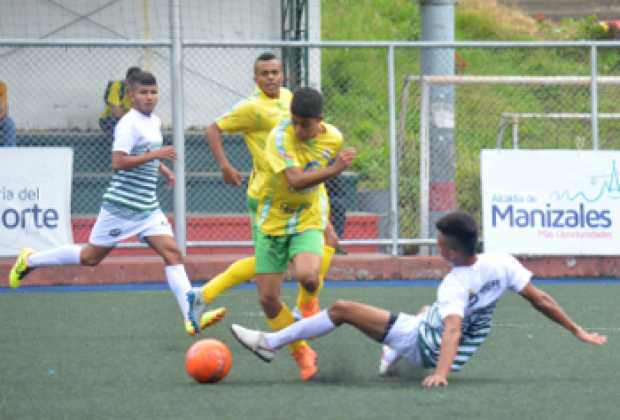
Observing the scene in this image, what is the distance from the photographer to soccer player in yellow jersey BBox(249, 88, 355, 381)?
25.0 ft

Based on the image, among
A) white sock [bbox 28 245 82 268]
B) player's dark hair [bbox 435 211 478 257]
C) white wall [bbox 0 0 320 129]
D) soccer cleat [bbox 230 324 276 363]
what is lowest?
soccer cleat [bbox 230 324 276 363]

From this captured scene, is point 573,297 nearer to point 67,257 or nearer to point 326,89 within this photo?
point 67,257

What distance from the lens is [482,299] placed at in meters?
7.09

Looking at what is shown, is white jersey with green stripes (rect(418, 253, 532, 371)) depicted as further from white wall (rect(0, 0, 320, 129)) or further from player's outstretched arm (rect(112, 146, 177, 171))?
white wall (rect(0, 0, 320, 129))

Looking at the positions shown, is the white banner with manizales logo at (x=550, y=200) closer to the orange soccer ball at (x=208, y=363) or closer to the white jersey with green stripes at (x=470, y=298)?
the white jersey with green stripes at (x=470, y=298)

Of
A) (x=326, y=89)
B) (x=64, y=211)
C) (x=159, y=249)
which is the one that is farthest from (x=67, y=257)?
(x=326, y=89)

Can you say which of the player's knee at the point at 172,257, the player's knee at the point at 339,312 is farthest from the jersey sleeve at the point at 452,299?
the player's knee at the point at 172,257

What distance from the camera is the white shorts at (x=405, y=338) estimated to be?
715cm

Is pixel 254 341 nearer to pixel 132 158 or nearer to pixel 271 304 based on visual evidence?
pixel 271 304

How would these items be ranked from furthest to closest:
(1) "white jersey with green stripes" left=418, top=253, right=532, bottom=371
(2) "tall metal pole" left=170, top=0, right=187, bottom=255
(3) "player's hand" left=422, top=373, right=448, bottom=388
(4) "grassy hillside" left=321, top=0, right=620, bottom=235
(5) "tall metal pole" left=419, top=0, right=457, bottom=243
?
(4) "grassy hillside" left=321, top=0, right=620, bottom=235, (5) "tall metal pole" left=419, top=0, right=457, bottom=243, (2) "tall metal pole" left=170, top=0, right=187, bottom=255, (1) "white jersey with green stripes" left=418, top=253, right=532, bottom=371, (3) "player's hand" left=422, top=373, right=448, bottom=388

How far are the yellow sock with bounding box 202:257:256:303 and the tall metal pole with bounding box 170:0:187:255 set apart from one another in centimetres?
445

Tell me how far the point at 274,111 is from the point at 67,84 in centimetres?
923

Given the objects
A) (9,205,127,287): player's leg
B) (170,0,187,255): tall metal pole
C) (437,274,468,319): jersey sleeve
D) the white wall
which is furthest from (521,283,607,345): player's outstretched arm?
the white wall

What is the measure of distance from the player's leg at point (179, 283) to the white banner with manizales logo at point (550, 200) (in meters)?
4.97
